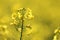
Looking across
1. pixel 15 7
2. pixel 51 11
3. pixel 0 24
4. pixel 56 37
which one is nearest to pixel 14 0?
pixel 15 7

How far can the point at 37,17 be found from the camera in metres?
1.74

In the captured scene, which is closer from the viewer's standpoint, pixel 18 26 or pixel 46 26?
pixel 18 26

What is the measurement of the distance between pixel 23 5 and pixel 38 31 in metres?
0.32

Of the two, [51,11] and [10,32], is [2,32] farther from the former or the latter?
[51,11]

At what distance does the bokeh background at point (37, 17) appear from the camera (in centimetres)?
170

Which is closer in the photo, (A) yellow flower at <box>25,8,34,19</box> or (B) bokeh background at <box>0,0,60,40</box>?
(A) yellow flower at <box>25,8,34,19</box>

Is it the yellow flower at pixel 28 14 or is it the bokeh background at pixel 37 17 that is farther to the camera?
the bokeh background at pixel 37 17

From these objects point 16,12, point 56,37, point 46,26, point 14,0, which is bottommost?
point 56,37

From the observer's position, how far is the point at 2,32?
5.42 ft

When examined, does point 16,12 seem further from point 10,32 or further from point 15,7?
point 10,32

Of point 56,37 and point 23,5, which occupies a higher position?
point 23,5

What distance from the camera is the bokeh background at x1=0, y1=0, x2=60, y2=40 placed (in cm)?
170

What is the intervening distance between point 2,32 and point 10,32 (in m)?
0.09

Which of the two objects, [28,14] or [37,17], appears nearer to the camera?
[28,14]
